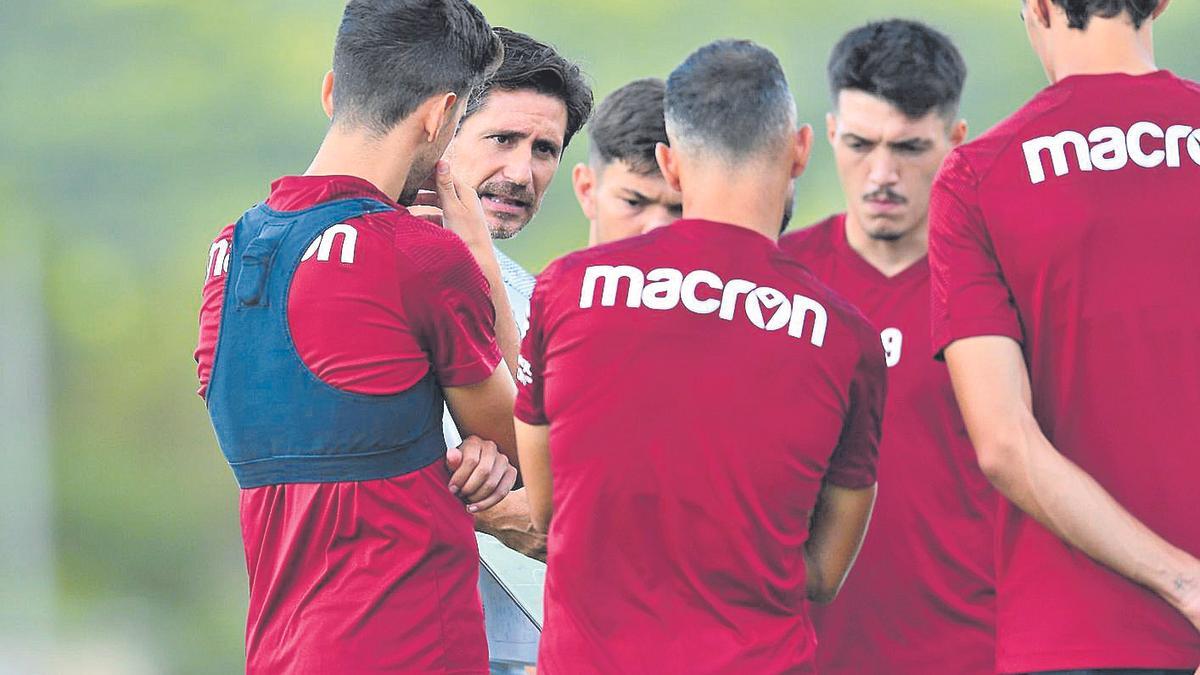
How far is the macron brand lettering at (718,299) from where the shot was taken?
2.08 m

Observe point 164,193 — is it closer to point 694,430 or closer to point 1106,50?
point 694,430

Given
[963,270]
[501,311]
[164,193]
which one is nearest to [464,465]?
[501,311]

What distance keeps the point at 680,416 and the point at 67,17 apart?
29.8 feet

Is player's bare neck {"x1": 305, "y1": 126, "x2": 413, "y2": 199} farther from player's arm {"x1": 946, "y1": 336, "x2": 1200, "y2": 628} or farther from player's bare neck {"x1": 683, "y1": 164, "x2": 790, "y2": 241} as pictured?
player's arm {"x1": 946, "y1": 336, "x2": 1200, "y2": 628}

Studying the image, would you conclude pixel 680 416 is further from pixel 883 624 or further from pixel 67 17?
pixel 67 17

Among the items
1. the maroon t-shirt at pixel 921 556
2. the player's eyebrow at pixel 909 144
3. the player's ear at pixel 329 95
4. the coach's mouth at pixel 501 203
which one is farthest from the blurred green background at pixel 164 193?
the player's ear at pixel 329 95

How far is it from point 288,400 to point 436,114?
0.47 m

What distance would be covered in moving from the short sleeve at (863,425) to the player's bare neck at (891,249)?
36.4 inches

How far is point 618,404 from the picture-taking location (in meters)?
2.07

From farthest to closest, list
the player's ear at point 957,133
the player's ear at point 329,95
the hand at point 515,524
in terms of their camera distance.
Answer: the player's ear at point 957,133, the hand at point 515,524, the player's ear at point 329,95

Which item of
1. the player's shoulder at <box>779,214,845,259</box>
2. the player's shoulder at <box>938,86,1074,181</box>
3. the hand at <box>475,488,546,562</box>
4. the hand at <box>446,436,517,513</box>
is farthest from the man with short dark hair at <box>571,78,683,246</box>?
the player's shoulder at <box>938,86,1074,181</box>

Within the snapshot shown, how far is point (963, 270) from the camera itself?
2076 millimetres

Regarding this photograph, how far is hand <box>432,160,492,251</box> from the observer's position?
2648mm

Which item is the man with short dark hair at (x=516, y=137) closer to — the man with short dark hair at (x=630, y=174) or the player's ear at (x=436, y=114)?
the man with short dark hair at (x=630, y=174)
